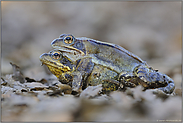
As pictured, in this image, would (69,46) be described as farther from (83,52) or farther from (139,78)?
(139,78)

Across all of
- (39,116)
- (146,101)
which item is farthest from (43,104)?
(146,101)

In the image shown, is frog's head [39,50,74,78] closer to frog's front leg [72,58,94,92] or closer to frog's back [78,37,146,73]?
frog's front leg [72,58,94,92]

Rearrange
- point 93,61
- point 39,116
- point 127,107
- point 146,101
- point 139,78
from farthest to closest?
point 93,61 < point 139,78 < point 146,101 < point 127,107 < point 39,116

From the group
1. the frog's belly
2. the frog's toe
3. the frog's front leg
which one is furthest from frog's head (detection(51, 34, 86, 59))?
the frog's toe

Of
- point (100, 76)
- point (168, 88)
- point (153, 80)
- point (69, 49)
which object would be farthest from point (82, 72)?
point (168, 88)

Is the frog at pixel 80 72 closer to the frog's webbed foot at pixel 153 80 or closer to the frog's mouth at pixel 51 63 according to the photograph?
the frog's mouth at pixel 51 63

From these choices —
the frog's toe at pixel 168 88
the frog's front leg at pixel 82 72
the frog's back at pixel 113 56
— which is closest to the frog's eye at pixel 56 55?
the frog's front leg at pixel 82 72
